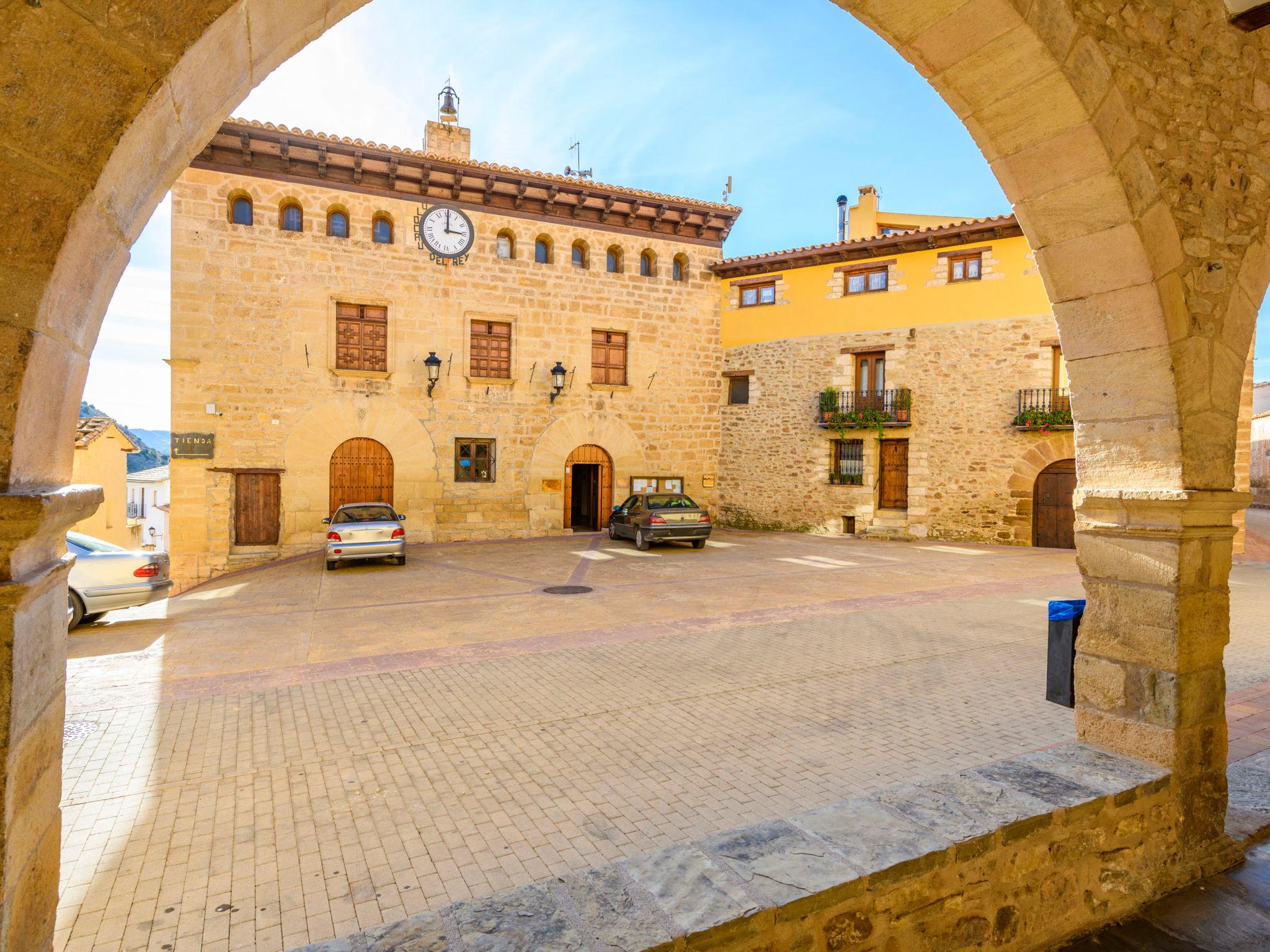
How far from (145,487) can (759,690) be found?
42.1 metres

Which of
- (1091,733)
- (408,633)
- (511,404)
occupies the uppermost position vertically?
(511,404)

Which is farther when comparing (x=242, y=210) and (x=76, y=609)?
(x=242, y=210)

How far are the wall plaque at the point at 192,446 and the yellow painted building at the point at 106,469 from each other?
13.0 ft

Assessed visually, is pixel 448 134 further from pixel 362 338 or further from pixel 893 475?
pixel 893 475

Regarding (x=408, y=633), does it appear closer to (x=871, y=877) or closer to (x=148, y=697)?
(x=148, y=697)

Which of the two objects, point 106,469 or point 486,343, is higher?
point 486,343

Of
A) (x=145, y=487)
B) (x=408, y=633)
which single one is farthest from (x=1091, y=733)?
(x=145, y=487)

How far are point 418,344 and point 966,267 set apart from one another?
13075mm

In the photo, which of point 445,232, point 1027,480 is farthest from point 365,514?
point 1027,480

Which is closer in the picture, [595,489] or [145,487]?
[595,489]

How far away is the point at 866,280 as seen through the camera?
17.3 meters

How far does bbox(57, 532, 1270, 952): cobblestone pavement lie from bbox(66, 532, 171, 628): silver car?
278 millimetres

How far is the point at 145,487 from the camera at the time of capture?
3703 cm

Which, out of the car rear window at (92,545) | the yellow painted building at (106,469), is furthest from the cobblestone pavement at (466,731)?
the yellow painted building at (106,469)
